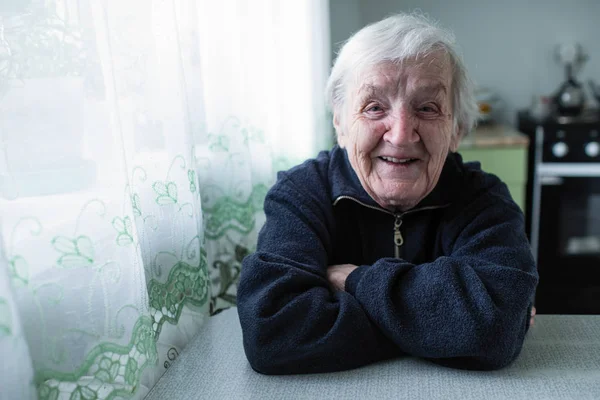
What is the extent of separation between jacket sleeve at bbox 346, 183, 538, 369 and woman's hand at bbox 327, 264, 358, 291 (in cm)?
3

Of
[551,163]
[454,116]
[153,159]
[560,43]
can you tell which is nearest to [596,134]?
[551,163]

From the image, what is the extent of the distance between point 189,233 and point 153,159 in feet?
0.58

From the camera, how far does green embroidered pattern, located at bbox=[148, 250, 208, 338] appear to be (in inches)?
39.7

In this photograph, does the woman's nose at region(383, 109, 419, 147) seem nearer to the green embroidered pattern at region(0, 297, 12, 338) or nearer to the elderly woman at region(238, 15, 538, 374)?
the elderly woman at region(238, 15, 538, 374)

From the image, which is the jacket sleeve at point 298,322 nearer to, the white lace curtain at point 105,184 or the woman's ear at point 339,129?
the white lace curtain at point 105,184

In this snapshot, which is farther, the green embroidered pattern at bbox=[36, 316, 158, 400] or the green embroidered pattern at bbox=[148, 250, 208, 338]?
the green embroidered pattern at bbox=[148, 250, 208, 338]

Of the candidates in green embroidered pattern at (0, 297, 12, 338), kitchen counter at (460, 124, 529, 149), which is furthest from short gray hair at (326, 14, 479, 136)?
kitchen counter at (460, 124, 529, 149)

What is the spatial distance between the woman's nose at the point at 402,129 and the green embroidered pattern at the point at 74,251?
0.59 metres

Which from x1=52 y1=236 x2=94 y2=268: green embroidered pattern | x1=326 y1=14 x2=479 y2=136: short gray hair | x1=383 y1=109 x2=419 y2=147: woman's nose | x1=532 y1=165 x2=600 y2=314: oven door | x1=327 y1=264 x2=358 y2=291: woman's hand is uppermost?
x1=326 y1=14 x2=479 y2=136: short gray hair

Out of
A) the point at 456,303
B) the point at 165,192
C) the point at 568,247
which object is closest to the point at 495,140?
the point at 568,247

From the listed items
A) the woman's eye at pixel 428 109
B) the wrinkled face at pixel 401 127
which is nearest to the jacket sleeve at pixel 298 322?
the wrinkled face at pixel 401 127

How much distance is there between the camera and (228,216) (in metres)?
1.45

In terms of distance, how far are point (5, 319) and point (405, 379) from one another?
60 centimetres

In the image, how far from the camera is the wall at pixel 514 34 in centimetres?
335
